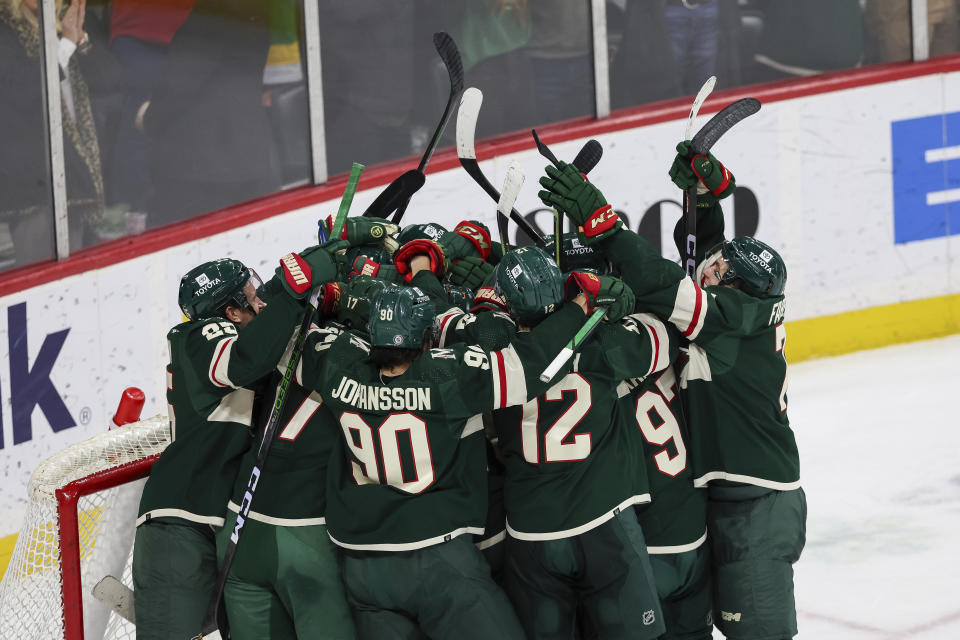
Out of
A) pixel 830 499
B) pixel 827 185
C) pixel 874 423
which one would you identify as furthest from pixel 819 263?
pixel 830 499

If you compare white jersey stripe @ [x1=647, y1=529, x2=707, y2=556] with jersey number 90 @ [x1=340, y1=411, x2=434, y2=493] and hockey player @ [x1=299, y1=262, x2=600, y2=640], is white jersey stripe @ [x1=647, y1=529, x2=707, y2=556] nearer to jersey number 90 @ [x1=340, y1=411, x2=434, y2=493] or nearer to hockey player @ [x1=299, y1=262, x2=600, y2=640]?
hockey player @ [x1=299, y1=262, x2=600, y2=640]

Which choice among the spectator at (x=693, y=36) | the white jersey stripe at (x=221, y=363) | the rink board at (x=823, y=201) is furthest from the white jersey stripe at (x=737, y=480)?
the spectator at (x=693, y=36)

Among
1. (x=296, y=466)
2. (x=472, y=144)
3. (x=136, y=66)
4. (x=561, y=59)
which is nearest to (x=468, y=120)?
(x=472, y=144)

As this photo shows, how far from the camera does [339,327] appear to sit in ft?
10.0

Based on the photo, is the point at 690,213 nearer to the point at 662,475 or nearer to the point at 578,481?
the point at 662,475

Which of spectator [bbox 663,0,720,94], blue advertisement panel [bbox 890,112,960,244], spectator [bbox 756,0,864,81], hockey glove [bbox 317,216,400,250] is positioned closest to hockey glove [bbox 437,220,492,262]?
hockey glove [bbox 317,216,400,250]

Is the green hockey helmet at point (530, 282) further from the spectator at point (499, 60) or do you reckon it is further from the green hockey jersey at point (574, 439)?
the spectator at point (499, 60)

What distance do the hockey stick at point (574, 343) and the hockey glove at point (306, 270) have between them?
1.67 ft

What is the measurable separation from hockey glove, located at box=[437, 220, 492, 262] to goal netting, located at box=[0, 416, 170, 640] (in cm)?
93

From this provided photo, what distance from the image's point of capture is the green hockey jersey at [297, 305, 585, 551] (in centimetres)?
267

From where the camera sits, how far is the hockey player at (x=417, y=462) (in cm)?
268

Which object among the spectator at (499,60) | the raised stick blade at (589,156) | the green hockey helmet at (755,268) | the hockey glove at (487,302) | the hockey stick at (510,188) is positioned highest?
the spectator at (499,60)

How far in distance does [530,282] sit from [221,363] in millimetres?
691

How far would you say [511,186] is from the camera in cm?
327
